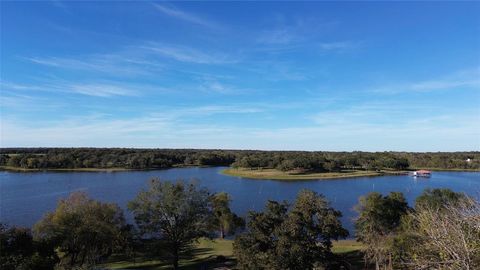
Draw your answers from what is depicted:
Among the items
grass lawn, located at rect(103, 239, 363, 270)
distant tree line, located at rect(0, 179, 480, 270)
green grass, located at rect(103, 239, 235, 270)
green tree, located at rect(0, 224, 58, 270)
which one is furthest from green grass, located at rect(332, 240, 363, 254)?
green tree, located at rect(0, 224, 58, 270)

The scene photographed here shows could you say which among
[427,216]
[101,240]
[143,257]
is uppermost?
[427,216]

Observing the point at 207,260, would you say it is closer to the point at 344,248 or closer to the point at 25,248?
the point at 344,248

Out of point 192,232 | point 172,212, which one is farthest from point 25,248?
point 192,232

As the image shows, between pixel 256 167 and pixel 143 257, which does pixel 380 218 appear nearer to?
pixel 143 257

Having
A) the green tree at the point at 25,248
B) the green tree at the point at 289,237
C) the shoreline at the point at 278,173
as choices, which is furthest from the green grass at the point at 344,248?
the shoreline at the point at 278,173

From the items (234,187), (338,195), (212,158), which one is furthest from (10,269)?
(212,158)
